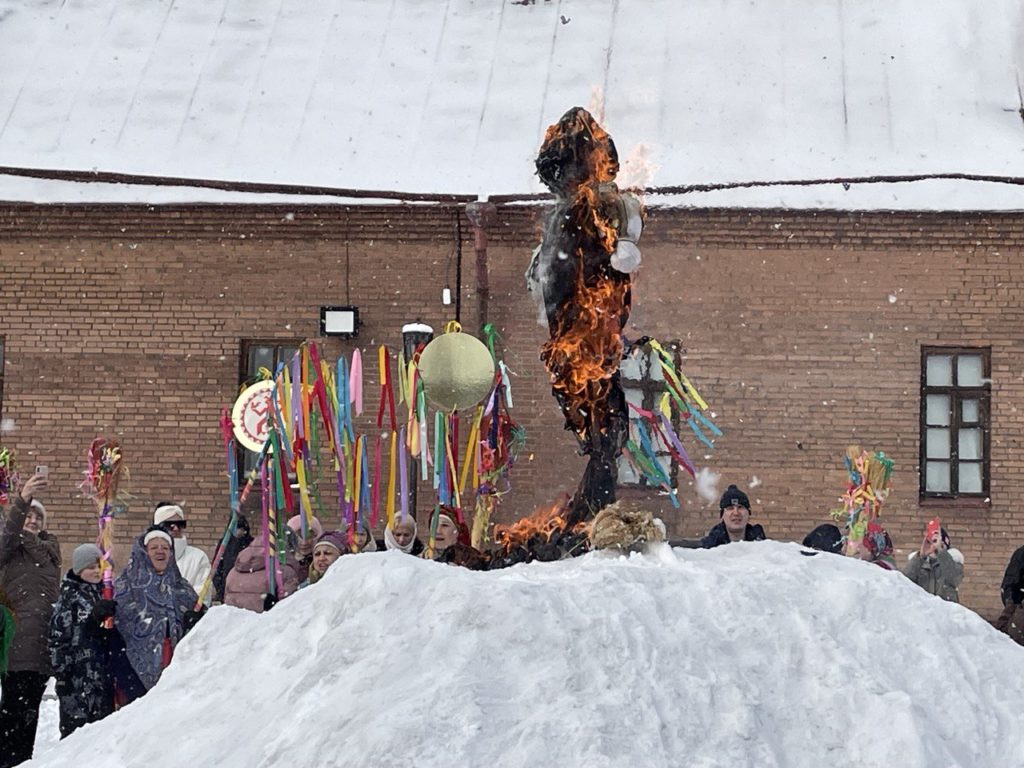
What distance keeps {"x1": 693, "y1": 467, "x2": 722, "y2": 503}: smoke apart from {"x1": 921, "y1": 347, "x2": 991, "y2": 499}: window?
2.22m

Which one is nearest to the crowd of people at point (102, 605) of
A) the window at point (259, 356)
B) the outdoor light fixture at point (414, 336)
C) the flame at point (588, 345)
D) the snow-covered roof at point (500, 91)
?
the flame at point (588, 345)

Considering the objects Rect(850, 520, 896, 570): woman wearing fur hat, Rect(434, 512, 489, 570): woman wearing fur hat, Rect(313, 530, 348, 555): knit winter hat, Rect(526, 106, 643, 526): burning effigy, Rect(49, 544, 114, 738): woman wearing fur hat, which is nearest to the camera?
Rect(434, 512, 489, 570): woman wearing fur hat

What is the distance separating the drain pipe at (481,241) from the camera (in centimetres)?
1750

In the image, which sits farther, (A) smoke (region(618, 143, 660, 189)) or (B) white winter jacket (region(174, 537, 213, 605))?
(B) white winter jacket (region(174, 537, 213, 605))

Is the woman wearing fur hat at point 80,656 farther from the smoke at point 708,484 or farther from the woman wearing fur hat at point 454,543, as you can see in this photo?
the smoke at point 708,484

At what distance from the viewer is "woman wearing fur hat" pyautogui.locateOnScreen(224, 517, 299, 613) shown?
34.7 feet

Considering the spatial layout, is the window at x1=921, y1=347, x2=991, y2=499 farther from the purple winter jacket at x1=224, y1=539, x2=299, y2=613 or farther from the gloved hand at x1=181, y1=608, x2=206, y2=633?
the gloved hand at x1=181, y1=608, x2=206, y2=633

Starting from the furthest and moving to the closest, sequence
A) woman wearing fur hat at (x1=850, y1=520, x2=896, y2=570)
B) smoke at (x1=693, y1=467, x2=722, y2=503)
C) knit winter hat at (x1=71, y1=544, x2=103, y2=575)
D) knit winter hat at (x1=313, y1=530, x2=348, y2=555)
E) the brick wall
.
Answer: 1. the brick wall
2. smoke at (x1=693, y1=467, x2=722, y2=503)
3. woman wearing fur hat at (x1=850, y1=520, x2=896, y2=570)
4. knit winter hat at (x1=313, y1=530, x2=348, y2=555)
5. knit winter hat at (x1=71, y1=544, x2=103, y2=575)

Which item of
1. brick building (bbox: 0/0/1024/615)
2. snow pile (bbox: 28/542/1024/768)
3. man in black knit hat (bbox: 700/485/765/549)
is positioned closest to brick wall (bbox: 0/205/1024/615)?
brick building (bbox: 0/0/1024/615)

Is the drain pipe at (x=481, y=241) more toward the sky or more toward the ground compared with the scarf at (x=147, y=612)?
more toward the sky

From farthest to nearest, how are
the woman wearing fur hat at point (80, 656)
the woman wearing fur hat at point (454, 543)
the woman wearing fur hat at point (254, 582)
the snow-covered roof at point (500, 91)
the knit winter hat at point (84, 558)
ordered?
the snow-covered roof at point (500, 91)
the woman wearing fur hat at point (254, 582)
the knit winter hat at point (84, 558)
the woman wearing fur hat at point (80, 656)
the woman wearing fur hat at point (454, 543)

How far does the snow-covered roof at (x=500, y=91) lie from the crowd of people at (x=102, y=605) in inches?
313

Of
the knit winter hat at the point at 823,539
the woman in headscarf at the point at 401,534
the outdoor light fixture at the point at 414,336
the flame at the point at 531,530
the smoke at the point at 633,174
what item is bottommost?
the knit winter hat at the point at 823,539

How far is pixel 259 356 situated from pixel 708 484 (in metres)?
4.99
